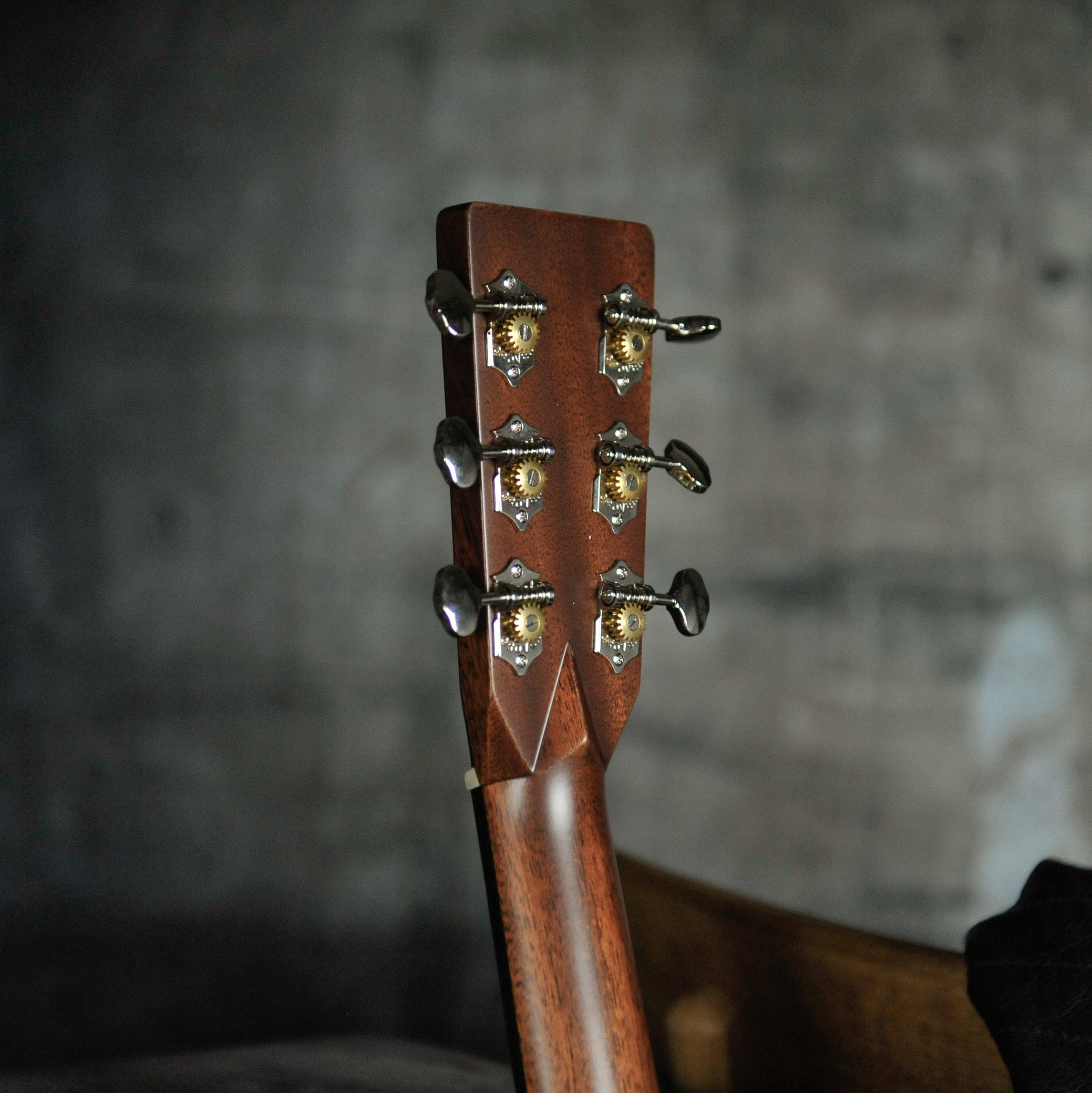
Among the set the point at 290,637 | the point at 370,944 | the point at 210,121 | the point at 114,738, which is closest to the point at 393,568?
the point at 290,637

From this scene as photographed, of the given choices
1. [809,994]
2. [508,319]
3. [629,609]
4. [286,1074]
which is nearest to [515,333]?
[508,319]

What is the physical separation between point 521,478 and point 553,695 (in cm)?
18

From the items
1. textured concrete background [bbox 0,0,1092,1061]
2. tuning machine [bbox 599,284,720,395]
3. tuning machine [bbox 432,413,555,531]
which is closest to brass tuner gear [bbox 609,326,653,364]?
tuning machine [bbox 599,284,720,395]

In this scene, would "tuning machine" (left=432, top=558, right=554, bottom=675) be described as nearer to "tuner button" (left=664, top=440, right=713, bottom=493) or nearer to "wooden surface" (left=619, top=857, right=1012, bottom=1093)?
"tuner button" (left=664, top=440, right=713, bottom=493)

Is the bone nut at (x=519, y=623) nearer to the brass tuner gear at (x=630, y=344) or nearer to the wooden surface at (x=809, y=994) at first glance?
the brass tuner gear at (x=630, y=344)

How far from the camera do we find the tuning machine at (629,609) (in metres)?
0.95

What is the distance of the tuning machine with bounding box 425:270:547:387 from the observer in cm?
84

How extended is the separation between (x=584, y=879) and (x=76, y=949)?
152 cm

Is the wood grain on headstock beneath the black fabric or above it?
above

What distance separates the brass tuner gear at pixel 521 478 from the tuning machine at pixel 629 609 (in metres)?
0.11

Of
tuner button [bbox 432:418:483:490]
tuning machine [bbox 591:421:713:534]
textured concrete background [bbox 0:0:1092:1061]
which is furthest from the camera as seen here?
textured concrete background [bbox 0:0:1092:1061]

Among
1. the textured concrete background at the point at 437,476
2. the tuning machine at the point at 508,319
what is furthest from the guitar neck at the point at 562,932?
the textured concrete background at the point at 437,476

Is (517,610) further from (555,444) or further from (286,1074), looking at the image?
(286,1074)

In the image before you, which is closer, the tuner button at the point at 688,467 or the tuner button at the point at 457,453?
the tuner button at the point at 457,453
